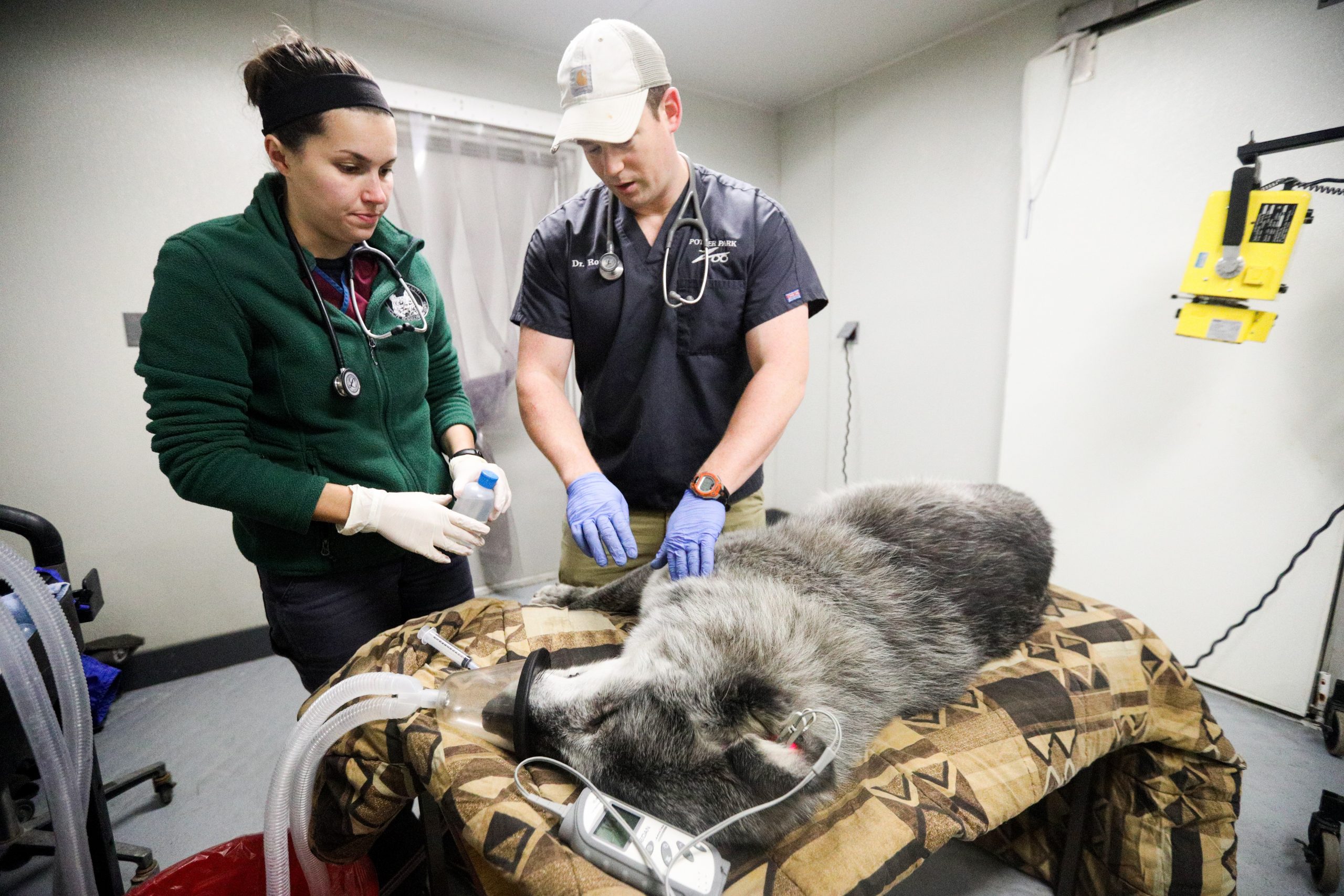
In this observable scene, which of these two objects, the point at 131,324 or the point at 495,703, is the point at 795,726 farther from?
the point at 131,324

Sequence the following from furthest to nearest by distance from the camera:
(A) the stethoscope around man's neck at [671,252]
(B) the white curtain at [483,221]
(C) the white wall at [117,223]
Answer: (B) the white curtain at [483,221] < (C) the white wall at [117,223] < (A) the stethoscope around man's neck at [671,252]

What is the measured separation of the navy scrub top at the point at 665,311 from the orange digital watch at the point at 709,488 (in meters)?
0.23

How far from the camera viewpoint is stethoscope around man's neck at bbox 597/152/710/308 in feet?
5.04

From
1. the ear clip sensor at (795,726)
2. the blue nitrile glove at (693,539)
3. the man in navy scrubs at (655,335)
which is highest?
the man in navy scrubs at (655,335)

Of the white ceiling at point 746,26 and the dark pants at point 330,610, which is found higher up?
the white ceiling at point 746,26

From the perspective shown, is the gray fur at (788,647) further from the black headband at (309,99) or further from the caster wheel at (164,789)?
the caster wheel at (164,789)

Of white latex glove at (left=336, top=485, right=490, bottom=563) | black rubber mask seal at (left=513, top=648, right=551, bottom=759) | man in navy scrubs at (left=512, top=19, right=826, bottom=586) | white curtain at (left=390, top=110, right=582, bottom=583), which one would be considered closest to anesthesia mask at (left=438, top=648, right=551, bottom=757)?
black rubber mask seal at (left=513, top=648, right=551, bottom=759)

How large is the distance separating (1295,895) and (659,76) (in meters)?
2.78

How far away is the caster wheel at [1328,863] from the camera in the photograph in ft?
5.11

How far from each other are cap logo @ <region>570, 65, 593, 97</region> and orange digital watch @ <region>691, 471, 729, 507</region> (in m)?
0.96

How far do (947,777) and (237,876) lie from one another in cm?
149

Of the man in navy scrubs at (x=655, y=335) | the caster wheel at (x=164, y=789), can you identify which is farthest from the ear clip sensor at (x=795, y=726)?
the caster wheel at (x=164, y=789)

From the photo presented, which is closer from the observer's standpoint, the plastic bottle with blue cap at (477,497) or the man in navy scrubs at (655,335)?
the plastic bottle with blue cap at (477,497)

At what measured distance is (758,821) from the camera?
0.88 metres
